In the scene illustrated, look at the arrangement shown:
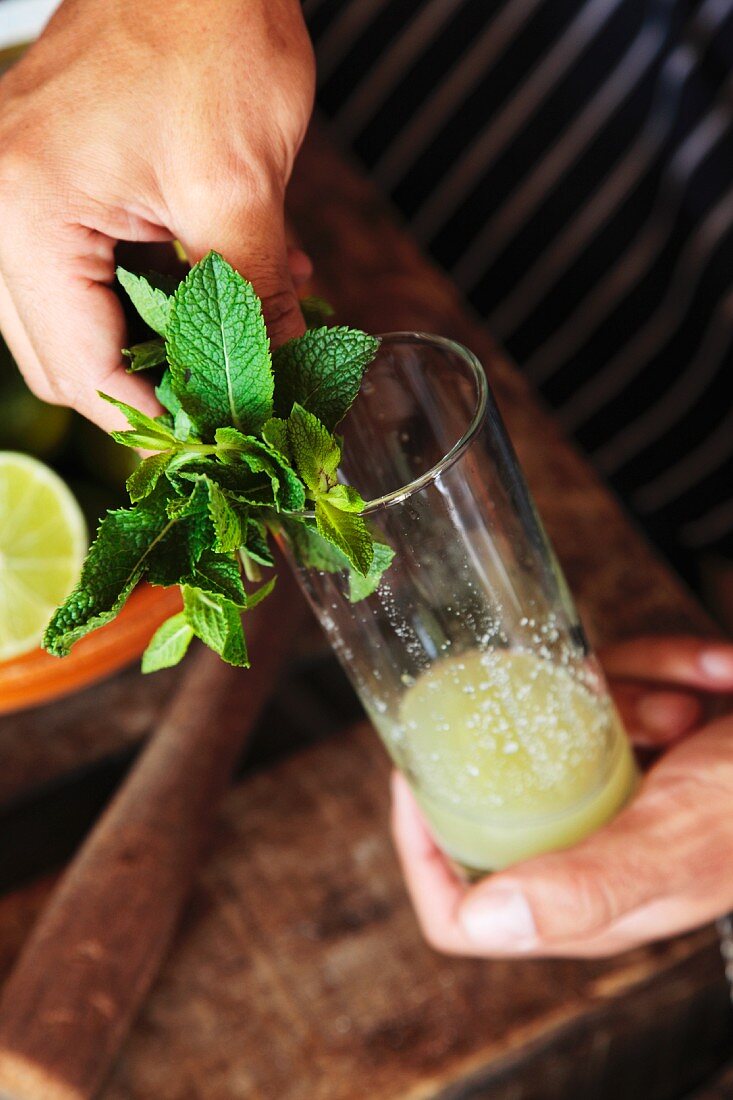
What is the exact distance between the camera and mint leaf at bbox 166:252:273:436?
514 mm

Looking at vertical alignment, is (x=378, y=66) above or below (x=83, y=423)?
above

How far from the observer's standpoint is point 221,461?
52cm

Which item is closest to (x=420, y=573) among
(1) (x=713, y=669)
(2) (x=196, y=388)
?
(2) (x=196, y=388)

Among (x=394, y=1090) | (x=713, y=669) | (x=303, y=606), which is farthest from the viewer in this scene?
(x=303, y=606)

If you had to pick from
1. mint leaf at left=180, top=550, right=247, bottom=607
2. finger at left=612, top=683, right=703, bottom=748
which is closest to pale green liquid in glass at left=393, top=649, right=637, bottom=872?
finger at left=612, top=683, right=703, bottom=748

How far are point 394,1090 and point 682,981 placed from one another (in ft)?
0.83

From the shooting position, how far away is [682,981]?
34.8 inches

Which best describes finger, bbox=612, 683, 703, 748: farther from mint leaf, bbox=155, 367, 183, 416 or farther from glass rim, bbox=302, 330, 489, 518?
mint leaf, bbox=155, 367, 183, 416

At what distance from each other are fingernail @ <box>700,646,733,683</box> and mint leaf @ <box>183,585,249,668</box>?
1.70 ft

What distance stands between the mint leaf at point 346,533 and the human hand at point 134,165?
0.39 ft

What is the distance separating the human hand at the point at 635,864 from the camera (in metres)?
0.74

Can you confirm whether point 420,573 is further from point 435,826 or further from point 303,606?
point 303,606

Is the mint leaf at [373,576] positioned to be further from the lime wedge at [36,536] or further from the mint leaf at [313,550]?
the lime wedge at [36,536]

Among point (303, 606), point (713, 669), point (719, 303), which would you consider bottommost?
point (303, 606)
